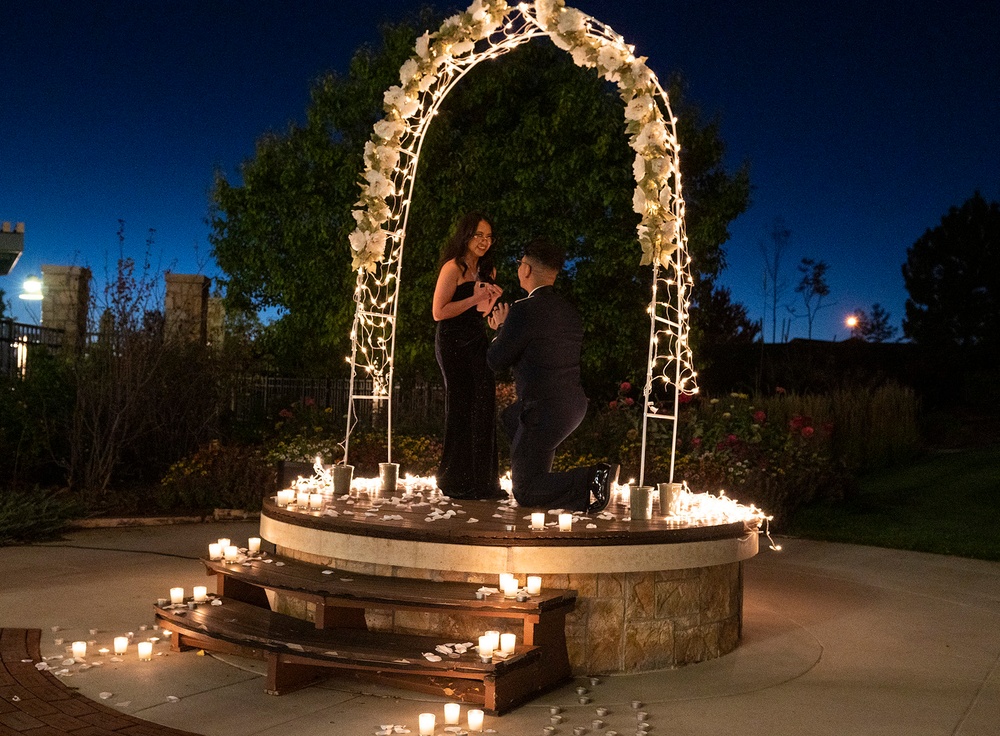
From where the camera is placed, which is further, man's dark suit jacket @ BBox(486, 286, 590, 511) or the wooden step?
man's dark suit jacket @ BBox(486, 286, 590, 511)

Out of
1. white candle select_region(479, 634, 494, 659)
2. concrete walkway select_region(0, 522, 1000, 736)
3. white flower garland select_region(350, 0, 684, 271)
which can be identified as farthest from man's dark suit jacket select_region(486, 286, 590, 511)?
white candle select_region(479, 634, 494, 659)

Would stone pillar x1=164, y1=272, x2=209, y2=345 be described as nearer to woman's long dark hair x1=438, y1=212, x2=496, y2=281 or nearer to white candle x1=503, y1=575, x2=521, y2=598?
woman's long dark hair x1=438, y1=212, x2=496, y2=281

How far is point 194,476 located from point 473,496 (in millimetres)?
5797

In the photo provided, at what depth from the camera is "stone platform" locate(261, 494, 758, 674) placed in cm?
528

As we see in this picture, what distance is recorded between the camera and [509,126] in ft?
56.0

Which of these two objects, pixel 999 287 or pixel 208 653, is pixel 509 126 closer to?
pixel 208 653

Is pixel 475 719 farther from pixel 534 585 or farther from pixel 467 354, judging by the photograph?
pixel 467 354

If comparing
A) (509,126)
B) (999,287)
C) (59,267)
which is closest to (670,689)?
(509,126)

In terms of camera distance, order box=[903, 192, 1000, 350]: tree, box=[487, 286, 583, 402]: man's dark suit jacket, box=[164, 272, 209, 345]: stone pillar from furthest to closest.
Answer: box=[903, 192, 1000, 350]: tree
box=[164, 272, 209, 345]: stone pillar
box=[487, 286, 583, 402]: man's dark suit jacket

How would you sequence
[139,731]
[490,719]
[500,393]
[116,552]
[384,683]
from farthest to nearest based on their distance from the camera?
[500,393] → [116,552] → [384,683] → [490,719] → [139,731]

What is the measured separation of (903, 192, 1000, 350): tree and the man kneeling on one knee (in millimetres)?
27381

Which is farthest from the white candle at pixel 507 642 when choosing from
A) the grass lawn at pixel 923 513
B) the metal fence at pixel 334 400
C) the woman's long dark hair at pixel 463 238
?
the metal fence at pixel 334 400

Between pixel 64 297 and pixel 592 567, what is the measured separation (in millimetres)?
13888

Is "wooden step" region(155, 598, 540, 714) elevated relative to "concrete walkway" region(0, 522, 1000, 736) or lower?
elevated
